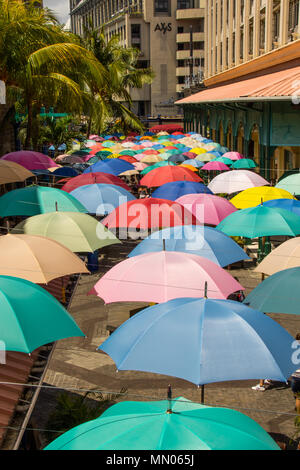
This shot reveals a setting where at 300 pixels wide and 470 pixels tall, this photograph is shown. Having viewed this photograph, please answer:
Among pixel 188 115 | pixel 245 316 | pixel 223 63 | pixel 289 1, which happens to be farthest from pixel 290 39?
pixel 188 115

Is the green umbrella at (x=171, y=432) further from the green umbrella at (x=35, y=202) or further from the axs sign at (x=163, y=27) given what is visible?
the axs sign at (x=163, y=27)

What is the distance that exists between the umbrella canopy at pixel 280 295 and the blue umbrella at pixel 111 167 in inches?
575

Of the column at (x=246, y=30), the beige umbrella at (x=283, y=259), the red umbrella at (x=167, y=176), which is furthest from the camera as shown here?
the column at (x=246, y=30)

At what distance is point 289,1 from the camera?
2875 cm

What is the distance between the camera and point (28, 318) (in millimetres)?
6781

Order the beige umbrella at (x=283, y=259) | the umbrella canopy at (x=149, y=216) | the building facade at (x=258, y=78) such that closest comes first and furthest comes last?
the beige umbrella at (x=283, y=259)
the umbrella canopy at (x=149, y=216)
the building facade at (x=258, y=78)

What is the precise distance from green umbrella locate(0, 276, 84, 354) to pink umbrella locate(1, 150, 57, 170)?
14.2 metres

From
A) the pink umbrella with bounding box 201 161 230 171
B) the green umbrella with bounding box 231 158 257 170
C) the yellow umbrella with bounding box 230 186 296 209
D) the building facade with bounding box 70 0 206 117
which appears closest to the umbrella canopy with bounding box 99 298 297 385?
the yellow umbrella with bounding box 230 186 296 209

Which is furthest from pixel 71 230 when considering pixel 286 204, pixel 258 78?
pixel 258 78

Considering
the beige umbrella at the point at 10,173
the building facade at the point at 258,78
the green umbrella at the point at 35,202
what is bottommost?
the green umbrella at the point at 35,202

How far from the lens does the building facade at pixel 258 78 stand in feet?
78.2

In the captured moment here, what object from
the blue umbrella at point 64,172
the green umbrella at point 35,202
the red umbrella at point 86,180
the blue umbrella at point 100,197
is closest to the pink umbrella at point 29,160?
the blue umbrella at point 64,172

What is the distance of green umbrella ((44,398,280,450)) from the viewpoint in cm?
427
